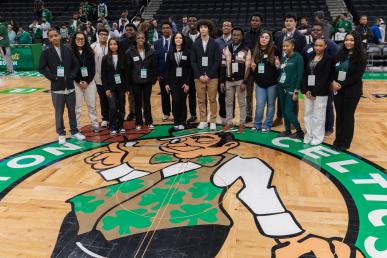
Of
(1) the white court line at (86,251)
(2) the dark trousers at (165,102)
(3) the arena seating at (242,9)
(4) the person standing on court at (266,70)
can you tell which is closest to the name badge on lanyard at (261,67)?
(4) the person standing on court at (266,70)

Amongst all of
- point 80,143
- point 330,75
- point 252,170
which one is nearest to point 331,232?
point 252,170

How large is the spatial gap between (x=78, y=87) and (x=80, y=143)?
2.43ft

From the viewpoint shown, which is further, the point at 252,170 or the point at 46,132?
the point at 46,132

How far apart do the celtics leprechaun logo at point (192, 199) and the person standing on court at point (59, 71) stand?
49cm

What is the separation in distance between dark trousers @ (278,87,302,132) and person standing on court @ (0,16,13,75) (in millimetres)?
8606

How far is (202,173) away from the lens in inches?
151

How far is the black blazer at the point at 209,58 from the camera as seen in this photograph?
4.87 metres

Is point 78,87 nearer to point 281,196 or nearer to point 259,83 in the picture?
point 259,83

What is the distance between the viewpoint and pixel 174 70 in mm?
5094

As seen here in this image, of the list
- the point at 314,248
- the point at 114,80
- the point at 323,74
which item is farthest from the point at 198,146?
the point at 314,248

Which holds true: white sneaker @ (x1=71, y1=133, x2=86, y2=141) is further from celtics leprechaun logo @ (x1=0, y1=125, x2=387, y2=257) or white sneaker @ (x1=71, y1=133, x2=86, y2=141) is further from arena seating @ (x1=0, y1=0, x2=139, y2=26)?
arena seating @ (x1=0, y1=0, x2=139, y2=26)

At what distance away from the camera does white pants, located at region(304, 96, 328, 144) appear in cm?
440

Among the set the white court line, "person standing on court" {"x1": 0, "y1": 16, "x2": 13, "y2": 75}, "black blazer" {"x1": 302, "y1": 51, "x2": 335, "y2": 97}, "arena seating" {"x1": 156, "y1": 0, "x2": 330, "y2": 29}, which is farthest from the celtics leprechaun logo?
"arena seating" {"x1": 156, "y1": 0, "x2": 330, "y2": 29}

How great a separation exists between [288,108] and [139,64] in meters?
1.97
